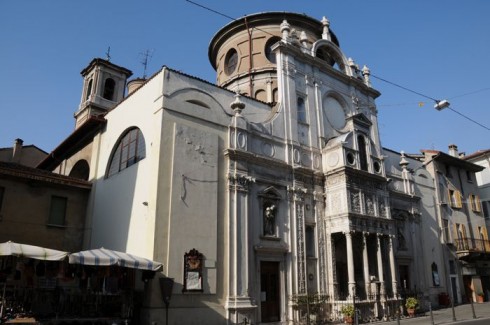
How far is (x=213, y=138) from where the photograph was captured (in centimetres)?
1658

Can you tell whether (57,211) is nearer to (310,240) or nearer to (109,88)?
(310,240)

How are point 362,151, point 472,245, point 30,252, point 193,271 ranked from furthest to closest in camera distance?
point 472,245 < point 362,151 < point 193,271 < point 30,252

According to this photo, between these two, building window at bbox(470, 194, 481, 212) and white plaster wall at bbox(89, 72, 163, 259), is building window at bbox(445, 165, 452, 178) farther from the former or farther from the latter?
white plaster wall at bbox(89, 72, 163, 259)

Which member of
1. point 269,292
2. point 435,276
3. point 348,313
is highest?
point 435,276

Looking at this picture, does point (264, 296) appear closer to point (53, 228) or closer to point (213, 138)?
point (213, 138)

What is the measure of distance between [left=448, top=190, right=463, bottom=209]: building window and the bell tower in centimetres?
2832

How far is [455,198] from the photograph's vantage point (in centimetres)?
2988

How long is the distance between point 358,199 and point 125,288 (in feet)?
38.8

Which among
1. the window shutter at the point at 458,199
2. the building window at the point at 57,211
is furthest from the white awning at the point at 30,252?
the window shutter at the point at 458,199

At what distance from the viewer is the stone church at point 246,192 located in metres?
14.7

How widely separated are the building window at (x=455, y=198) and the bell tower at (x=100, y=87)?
28.3 meters

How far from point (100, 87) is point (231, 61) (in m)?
13.1

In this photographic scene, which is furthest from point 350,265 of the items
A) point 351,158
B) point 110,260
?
point 110,260

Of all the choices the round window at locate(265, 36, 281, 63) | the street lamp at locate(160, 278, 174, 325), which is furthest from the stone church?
the round window at locate(265, 36, 281, 63)
